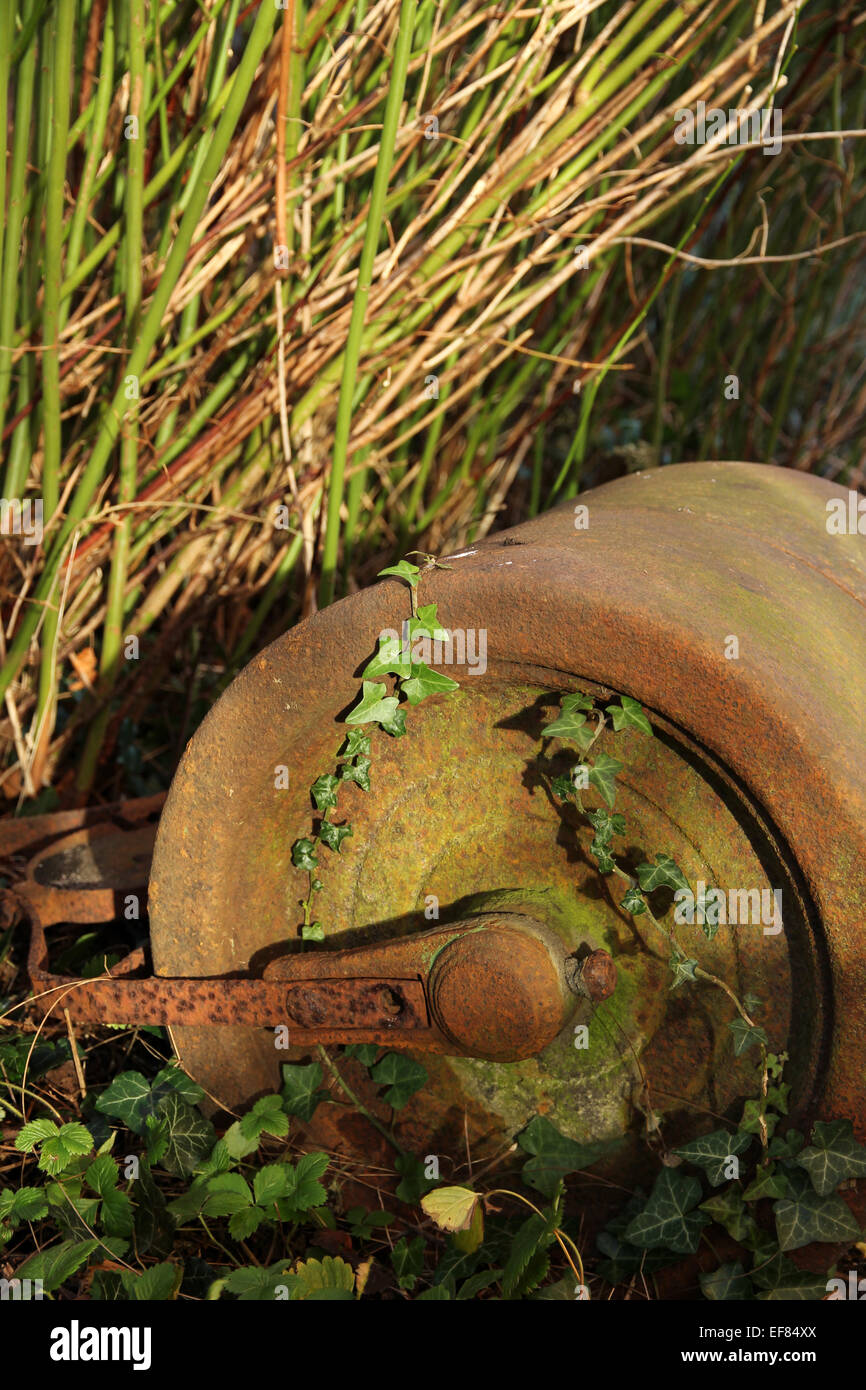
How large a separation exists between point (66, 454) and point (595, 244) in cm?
100

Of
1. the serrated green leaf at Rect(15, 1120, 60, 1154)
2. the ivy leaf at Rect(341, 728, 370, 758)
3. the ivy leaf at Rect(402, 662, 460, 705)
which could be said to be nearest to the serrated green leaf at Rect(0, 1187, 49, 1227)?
the serrated green leaf at Rect(15, 1120, 60, 1154)

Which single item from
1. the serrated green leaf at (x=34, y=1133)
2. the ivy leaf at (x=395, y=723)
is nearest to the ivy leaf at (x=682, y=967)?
the ivy leaf at (x=395, y=723)

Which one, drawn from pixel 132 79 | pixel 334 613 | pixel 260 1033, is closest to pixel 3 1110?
pixel 260 1033

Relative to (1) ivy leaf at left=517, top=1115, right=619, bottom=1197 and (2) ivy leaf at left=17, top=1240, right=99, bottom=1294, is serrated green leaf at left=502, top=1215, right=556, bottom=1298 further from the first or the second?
(2) ivy leaf at left=17, top=1240, right=99, bottom=1294

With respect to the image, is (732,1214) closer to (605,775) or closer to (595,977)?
(595,977)

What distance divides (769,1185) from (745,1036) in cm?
17

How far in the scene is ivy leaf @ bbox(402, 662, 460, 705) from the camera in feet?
4.25

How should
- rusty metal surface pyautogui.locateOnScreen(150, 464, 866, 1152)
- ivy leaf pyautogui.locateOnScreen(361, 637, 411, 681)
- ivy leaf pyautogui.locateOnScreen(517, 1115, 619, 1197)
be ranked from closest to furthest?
rusty metal surface pyautogui.locateOnScreen(150, 464, 866, 1152) → ivy leaf pyautogui.locateOnScreen(361, 637, 411, 681) → ivy leaf pyautogui.locateOnScreen(517, 1115, 619, 1197)

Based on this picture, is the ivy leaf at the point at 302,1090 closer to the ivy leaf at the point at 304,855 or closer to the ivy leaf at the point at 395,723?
the ivy leaf at the point at 304,855

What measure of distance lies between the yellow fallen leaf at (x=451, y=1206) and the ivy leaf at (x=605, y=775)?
1.63ft

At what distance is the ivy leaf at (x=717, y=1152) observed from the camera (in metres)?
1.28

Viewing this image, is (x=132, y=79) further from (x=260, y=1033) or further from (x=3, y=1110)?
(x=3, y=1110)

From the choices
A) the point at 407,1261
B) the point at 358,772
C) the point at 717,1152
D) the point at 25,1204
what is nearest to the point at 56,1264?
the point at 25,1204

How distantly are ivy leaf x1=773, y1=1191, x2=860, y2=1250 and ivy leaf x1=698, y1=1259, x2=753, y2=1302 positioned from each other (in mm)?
77
